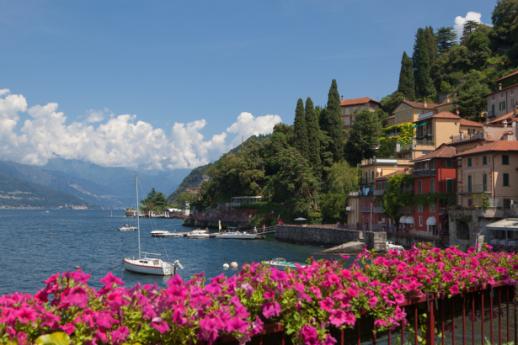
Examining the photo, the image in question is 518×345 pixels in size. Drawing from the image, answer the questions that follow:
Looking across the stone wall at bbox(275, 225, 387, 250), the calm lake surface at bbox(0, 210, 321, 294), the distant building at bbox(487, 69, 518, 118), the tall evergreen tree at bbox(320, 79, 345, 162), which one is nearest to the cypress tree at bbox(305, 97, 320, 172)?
the tall evergreen tree at bbox(320, 79, 345, 162)

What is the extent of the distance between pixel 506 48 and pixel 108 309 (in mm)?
99324

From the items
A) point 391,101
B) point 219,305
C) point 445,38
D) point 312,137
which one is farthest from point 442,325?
point 445,38

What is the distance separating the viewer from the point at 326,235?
2499 inches

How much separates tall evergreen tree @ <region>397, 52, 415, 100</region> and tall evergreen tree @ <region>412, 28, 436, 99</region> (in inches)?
89.8

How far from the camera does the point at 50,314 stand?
3260mm

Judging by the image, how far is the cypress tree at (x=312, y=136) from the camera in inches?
3236

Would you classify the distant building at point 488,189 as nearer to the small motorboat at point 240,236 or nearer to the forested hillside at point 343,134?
the forested hillside at point 343,134

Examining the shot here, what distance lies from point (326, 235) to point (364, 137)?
72.9 ft

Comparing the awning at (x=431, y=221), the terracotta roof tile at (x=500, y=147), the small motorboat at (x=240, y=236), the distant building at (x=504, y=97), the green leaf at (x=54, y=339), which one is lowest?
the small motorboat at (x=240, y=236)

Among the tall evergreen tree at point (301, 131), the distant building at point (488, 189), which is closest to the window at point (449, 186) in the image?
the distant building at point (488, 189)

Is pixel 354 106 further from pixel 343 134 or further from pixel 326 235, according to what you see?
pixel 326 235

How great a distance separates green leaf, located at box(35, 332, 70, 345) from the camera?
3131 millimetres

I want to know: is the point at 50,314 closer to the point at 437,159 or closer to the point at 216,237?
the point at 437,159

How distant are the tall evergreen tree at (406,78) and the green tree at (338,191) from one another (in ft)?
90.7
